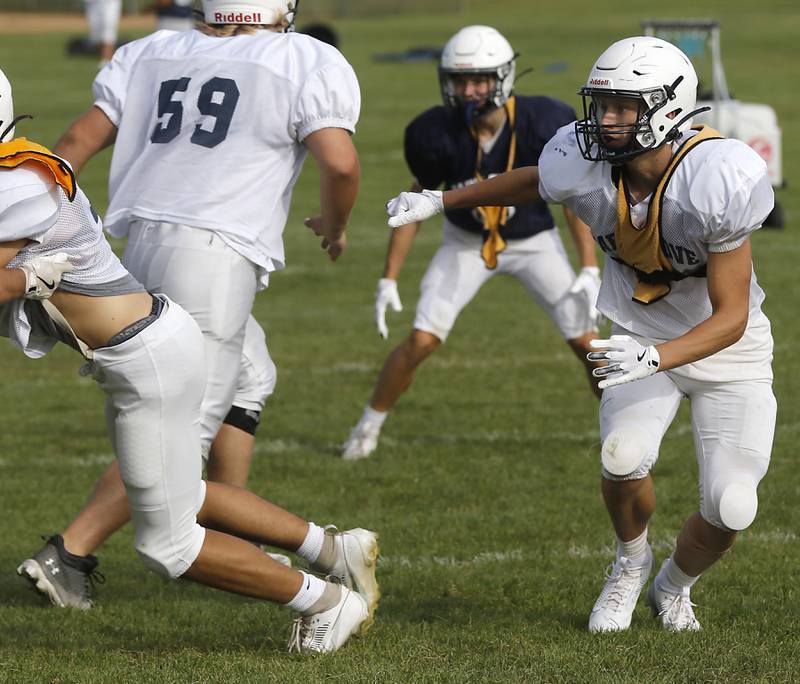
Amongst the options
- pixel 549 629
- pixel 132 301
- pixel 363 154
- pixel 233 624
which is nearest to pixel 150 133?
pixel 132 301

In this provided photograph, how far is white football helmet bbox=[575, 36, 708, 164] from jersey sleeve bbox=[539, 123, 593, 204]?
0.06m

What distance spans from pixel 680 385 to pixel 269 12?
5.47 feet

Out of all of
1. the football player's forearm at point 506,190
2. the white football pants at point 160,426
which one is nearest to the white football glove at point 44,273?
the white football pants at point 160,426

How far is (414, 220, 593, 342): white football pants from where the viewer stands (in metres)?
6.79

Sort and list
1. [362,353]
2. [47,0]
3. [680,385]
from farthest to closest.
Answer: [47,0] → [362,353] → [680,385]

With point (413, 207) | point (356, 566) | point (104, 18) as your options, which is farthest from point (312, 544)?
point (104, 18)

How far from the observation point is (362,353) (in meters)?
8.70

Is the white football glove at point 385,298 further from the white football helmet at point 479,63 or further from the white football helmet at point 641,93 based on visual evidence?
the white football helmet at point 641,93

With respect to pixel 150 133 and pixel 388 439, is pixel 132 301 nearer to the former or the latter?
pixel 150 133

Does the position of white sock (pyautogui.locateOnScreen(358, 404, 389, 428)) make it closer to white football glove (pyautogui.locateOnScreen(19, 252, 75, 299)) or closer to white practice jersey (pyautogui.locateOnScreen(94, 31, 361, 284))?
white practice jersey (pyautogui.locateOnScreen(94, 31, 361, 284))

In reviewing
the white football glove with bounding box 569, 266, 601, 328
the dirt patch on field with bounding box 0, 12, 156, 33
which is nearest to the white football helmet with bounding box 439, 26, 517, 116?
the white football glove with bounding box 569, 266, 601, 328

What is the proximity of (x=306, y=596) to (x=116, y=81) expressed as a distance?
1680 millimetres

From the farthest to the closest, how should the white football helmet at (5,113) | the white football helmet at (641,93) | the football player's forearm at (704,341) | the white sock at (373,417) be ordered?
the white sock at (373,417) < the white football helmet at (641,93) < the football player's forearm at (704,341) < the white football helmet at (5,113)

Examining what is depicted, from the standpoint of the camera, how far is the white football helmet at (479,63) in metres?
6.64
